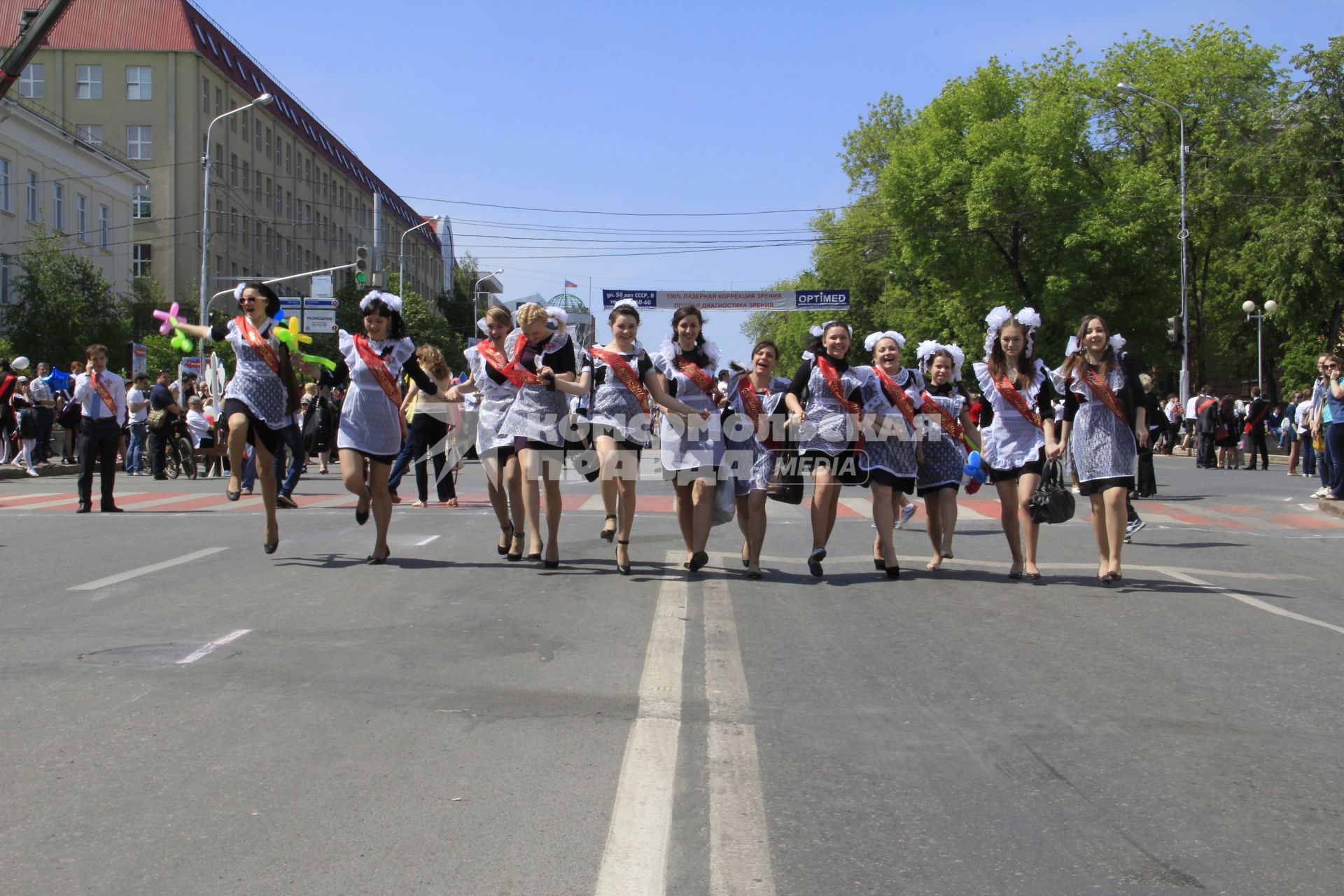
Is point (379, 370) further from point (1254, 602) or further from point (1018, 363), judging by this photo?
point (1254, 602)

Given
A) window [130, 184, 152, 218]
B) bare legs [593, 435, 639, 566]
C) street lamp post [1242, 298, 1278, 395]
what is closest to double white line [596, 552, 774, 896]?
bare legs [593, 435, 639, 566]

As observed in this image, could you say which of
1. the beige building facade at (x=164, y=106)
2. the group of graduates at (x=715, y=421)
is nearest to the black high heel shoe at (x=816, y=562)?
the group of graduates at (x=715, y=421)

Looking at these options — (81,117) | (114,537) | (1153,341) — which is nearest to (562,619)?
(114,537)

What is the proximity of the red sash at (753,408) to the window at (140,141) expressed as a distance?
57.4 meters

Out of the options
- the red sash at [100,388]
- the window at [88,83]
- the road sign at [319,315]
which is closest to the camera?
the red sash at [100,388]

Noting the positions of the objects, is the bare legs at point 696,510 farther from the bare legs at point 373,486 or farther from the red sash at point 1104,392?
the red sash at point 1104,392

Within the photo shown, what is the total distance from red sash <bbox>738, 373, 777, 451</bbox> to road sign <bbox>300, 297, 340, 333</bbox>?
4562 cm

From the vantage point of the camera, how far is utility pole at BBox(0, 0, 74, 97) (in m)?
16.7

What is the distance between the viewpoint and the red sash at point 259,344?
978cm

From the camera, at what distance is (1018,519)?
9.87 m

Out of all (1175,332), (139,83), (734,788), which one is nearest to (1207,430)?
(1175,332)

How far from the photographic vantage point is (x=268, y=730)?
480cm

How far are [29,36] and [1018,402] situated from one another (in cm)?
1400

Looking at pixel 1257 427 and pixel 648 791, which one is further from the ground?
pixel 1257 427
